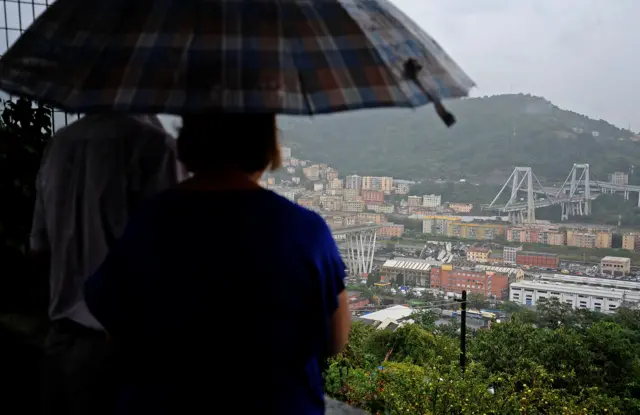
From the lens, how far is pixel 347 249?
27.0 ft

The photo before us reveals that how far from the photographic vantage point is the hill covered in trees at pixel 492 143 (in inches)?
549

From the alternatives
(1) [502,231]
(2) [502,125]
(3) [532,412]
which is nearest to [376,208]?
(1) [502,231]

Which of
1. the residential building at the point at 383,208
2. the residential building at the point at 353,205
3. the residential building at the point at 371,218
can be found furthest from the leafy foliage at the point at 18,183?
the residential building at the point at 383,208

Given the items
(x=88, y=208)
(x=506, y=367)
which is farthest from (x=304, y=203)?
(x=506, y=367)

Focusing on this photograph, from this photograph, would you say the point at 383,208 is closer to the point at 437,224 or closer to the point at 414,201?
the point at 414,201

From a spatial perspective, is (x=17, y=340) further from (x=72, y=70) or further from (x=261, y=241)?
(x=261, y=241)

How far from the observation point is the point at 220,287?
72cm

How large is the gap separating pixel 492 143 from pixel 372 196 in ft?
17.6

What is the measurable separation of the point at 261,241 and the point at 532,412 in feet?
12.4

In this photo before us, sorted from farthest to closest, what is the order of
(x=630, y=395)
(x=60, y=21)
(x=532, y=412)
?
(x=630, y=395) < (x=532, y=412) < (x=60, y=21)

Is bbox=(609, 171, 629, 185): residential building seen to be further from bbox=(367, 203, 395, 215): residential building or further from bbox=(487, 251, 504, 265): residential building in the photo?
bbox=(367, 203, 395, 215): residential building

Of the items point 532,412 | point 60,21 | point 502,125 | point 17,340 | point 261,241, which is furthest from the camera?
point 502,125

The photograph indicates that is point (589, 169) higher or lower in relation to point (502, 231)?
higher

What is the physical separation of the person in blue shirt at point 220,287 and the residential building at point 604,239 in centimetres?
1239
